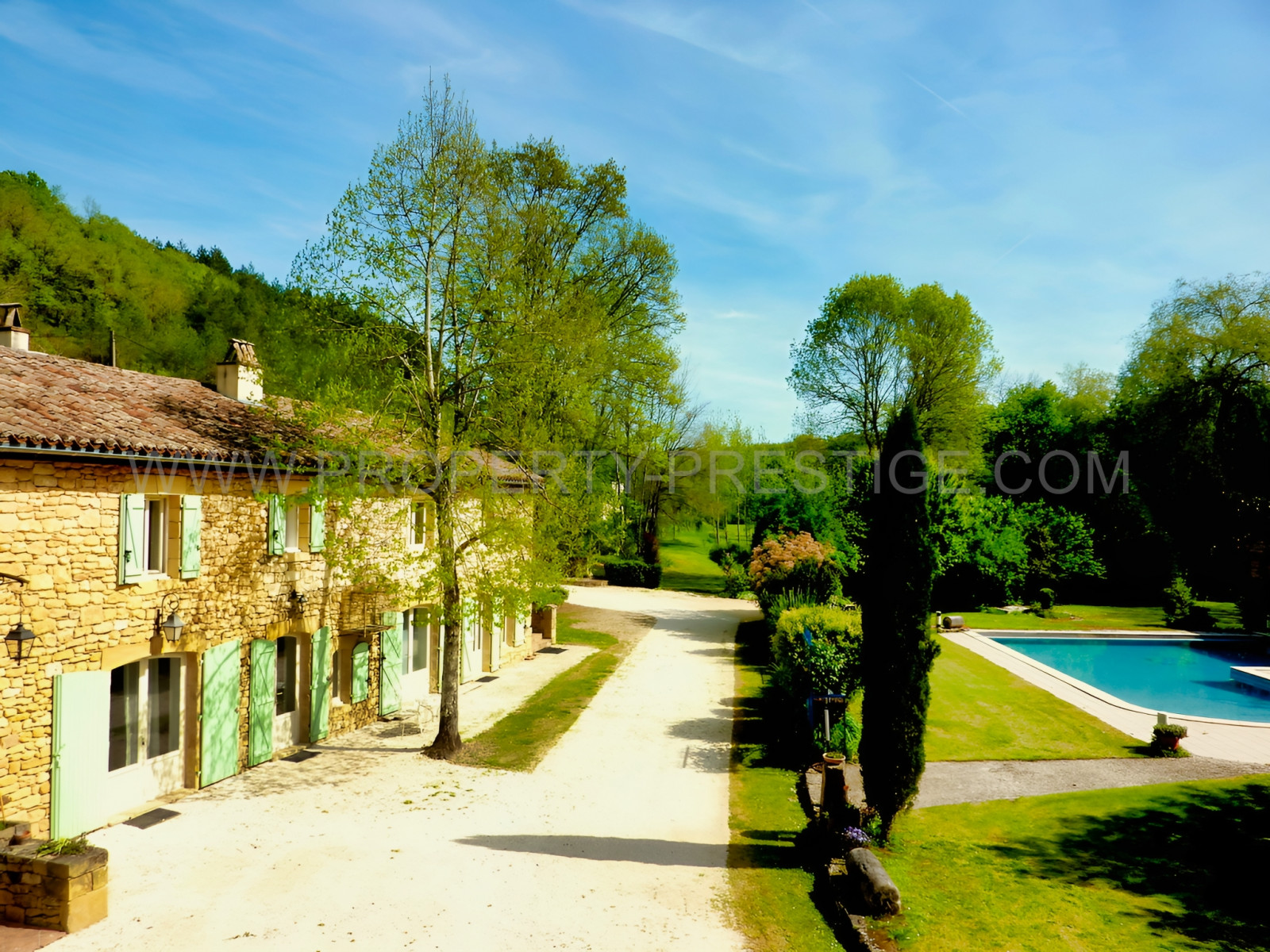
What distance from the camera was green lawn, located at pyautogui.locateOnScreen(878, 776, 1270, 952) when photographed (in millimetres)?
7336

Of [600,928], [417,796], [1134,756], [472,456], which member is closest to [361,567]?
[472,456]

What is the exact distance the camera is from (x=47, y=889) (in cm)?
734

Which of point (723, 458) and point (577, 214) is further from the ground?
point (577, 214)

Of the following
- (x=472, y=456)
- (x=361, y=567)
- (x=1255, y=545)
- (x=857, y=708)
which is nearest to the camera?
(x=361, y=567)

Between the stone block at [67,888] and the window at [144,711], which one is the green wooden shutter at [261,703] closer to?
the window at [144,711]

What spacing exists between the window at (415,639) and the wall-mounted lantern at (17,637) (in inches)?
314

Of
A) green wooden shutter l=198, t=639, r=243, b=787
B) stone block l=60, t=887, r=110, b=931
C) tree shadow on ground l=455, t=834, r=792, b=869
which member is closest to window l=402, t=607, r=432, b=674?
green wooden shutter l=198, t=639, r=243, b=787

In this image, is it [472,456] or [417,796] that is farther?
[472,456]

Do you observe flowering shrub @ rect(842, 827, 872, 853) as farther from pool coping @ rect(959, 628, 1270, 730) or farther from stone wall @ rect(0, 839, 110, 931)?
pool coping @ rect(959, 628, 1270, 730)

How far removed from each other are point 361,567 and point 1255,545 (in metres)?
33.3

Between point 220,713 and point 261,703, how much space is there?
34.8 inches

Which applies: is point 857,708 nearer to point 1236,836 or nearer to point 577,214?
point 1236,836

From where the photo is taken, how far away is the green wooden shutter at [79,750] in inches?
352

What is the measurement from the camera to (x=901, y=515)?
9641 millimetres
